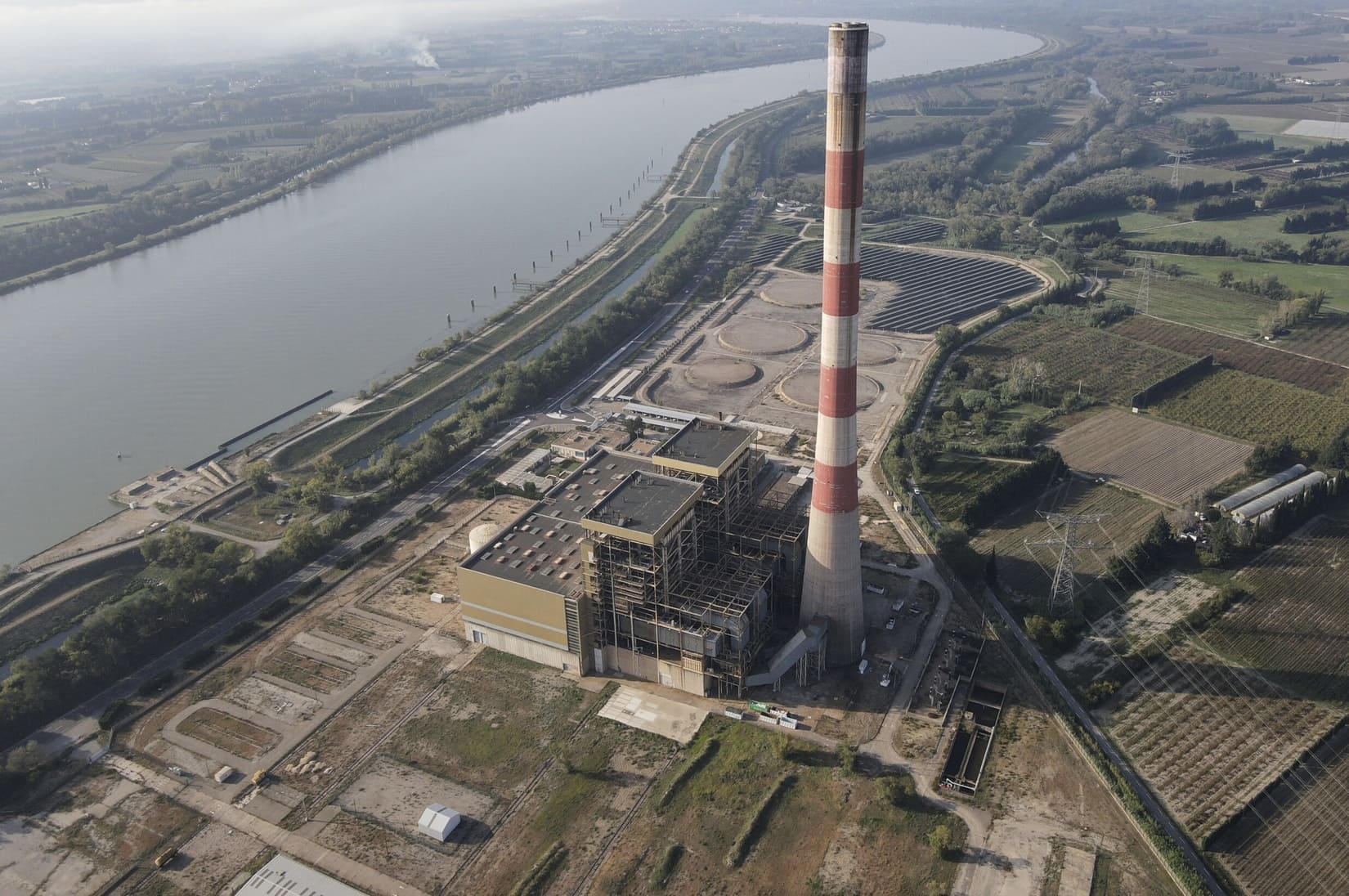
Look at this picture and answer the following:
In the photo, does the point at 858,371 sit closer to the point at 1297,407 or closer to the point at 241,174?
the point at 1297,407

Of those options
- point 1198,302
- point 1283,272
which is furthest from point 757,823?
point 1283,272

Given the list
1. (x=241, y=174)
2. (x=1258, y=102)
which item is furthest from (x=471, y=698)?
(x=1258, y=102)

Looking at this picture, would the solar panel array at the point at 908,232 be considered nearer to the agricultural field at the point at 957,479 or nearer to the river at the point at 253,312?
the river at the point at 253,312

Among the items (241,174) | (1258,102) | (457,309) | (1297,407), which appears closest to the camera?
(1297,407)

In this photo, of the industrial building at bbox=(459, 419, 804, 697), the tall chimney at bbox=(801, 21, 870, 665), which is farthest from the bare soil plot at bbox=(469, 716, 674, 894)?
the tall chimney at bbox=(801, 21, 870, 665)

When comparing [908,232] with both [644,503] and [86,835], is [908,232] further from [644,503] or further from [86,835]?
[86,835]

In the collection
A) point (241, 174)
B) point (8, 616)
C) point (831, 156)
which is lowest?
point (8, 616)
